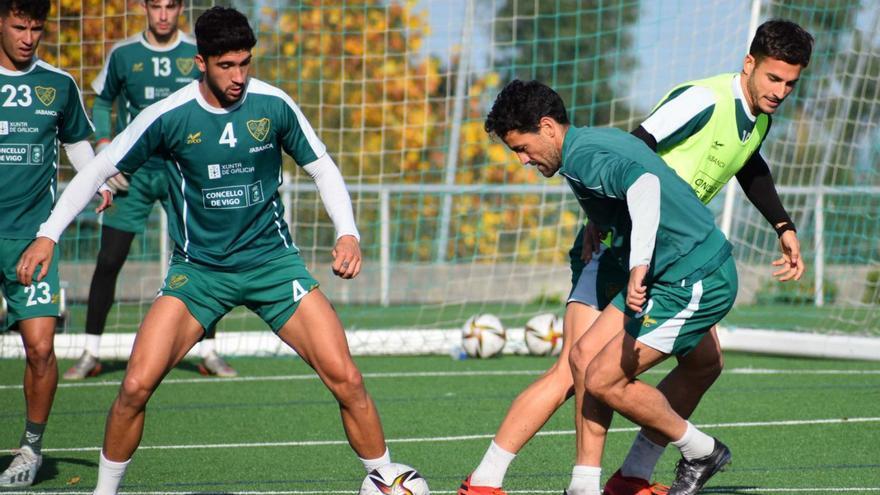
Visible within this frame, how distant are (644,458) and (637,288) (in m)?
1.10

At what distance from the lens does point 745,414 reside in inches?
284

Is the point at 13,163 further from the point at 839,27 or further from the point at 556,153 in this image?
the point at 839,27

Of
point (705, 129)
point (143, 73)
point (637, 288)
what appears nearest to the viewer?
point (637, 288)

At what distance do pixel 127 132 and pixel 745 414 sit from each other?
4.23m

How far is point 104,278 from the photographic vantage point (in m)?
8.48

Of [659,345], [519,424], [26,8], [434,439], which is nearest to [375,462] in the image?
[519,424]

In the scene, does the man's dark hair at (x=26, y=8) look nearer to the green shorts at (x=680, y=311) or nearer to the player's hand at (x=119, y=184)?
the player's hand at (x=119, y=184)

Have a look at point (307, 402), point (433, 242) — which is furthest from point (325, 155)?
point (433, 242)

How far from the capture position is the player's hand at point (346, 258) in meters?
4.60

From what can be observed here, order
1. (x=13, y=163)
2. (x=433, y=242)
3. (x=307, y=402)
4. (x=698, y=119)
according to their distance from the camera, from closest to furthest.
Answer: (x=698, y=119)
(x=13, y=163)
(x=307, y=402)
(x=433, y=242)

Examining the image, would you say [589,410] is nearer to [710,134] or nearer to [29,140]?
[710,134]

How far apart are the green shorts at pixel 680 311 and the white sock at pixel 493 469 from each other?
2.35ft

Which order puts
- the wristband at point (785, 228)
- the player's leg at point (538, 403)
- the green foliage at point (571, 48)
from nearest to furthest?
the player's leg at point (538, 403), the wristband at point (785, 228), the green foliage at point (571, 48)

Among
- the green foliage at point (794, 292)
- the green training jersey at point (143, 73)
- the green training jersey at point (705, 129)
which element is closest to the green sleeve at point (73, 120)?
the green training jersey at point (143, 73)
